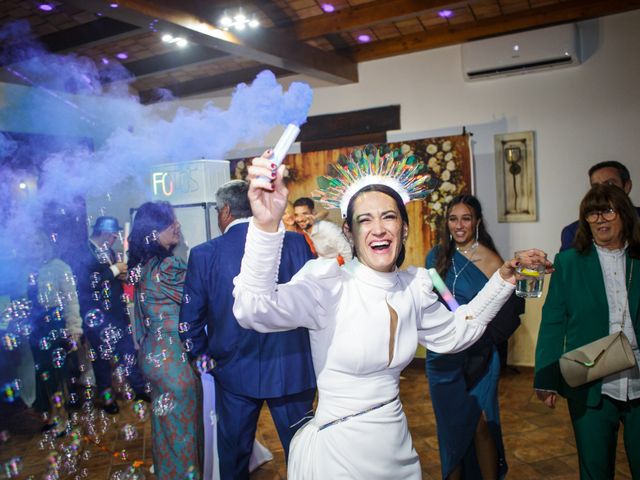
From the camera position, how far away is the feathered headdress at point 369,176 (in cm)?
204

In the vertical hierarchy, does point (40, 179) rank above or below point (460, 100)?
below

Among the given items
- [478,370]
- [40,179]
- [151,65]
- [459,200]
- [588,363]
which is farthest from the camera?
[151,65]

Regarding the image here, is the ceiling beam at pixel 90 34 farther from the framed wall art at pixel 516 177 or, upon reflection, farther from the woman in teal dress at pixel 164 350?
the framed wall art at pixel 516 177

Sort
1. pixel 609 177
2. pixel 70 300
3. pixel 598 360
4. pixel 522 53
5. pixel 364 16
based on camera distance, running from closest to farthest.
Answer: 1. pixel 598 360
2. pixel 70 300
3. pixel 609 177
4. pixel 364 16
5. pixel 522 53

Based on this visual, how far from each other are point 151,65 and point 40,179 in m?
2.98

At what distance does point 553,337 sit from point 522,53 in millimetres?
4022

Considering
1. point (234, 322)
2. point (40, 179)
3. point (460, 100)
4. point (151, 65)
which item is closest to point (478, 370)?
point (234, 322)

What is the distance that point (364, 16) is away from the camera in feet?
17.5

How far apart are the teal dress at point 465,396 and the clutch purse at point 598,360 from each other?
1.76 ft

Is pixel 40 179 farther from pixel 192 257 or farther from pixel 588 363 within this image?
pixel 588 363

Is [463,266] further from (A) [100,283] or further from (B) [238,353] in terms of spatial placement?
(A) [100,283]

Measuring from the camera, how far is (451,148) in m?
6.05

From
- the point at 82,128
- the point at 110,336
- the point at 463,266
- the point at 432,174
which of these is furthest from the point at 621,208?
the point at 82,128

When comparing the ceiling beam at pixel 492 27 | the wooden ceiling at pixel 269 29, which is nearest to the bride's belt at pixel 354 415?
the wooden ceiling at pixel 269 29
